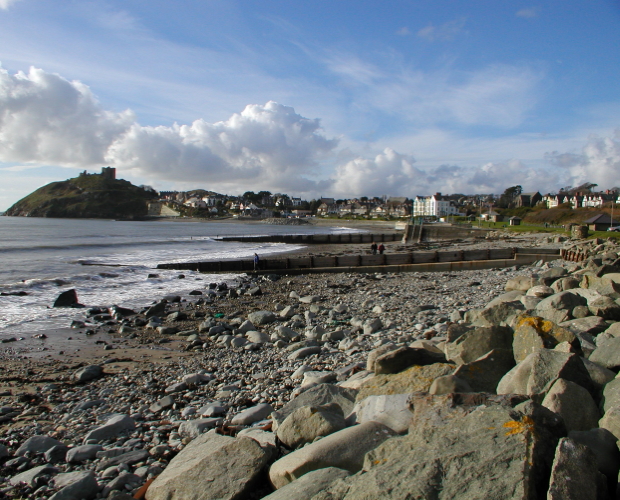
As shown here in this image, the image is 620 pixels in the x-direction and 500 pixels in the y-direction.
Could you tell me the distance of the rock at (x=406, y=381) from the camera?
178 inches

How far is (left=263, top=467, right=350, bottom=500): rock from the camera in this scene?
115 inches

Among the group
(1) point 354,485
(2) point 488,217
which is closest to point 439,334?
(1) point 354,485

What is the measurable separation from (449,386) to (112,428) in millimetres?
4199

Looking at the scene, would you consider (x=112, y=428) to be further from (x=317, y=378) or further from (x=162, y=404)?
(x=317, y=378)

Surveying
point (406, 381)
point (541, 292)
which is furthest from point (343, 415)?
point (541, 292)

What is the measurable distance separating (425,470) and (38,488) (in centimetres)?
391

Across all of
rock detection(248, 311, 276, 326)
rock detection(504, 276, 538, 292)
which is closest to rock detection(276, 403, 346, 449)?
rock detection(248, 311, 276, 326)

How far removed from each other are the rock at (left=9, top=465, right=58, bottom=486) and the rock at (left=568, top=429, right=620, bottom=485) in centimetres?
498

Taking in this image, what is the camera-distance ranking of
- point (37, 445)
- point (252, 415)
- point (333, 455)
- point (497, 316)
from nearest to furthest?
point (333, 455)
point (37, 445)
point (252, 415)
point (497, 316)

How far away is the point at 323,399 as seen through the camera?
4797 mm

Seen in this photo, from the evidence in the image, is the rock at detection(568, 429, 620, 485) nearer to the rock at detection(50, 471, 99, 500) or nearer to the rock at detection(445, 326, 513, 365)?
the rock at detection(445, 326, 513, 365)

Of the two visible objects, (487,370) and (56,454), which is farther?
(56,454)

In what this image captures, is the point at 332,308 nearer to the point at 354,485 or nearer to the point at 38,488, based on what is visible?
the point at 38,488

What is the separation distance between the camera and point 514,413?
3.01 meters
